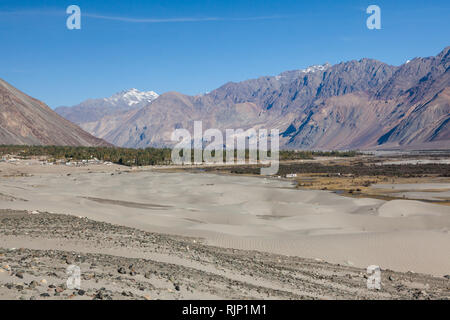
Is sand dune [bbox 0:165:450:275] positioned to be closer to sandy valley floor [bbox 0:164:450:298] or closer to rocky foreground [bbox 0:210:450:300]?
sandy valley floor [bbox 0:164:450:298]

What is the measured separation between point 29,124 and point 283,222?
15136cm

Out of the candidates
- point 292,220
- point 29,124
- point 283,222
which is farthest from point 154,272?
point 29,124

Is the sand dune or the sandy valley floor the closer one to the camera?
the sandy valley floor

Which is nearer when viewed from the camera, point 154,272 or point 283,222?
point 154,272

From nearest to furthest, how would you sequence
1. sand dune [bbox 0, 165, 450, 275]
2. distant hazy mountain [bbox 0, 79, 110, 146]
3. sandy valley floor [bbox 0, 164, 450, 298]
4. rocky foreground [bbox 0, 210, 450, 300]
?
rocky foreground [bbox 0, 210, 450, 300] → sandy valley floor [bbox 0, 164, 450, 298] → sand dune [bbox 0, 165, 450, 275] → distant hazy mountain [bbox 0, 79, 110, 146]

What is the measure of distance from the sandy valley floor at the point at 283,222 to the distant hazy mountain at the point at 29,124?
115380 mm

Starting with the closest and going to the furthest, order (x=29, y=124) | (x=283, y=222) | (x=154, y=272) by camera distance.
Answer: (x=154, y=272) < (x=283, y=222) < (x=29, y=124)

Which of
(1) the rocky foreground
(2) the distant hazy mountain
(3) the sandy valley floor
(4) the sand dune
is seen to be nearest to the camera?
(1) the rocky foreground

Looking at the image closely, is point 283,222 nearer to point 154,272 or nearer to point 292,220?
point 292,220

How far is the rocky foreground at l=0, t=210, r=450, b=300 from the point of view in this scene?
1063 cm

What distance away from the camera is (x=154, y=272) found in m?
12.5

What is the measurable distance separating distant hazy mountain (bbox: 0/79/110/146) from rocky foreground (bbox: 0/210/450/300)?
463 ft

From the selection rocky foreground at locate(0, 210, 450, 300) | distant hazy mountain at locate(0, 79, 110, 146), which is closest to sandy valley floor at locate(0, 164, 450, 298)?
rocky foreground at locate(0, 210, 450, 300)

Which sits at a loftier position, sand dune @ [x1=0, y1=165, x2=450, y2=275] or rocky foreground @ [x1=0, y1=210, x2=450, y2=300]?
rocky foreground @ [x1=0, y1=210, x2=450, y2=300]
